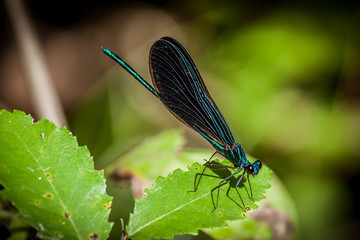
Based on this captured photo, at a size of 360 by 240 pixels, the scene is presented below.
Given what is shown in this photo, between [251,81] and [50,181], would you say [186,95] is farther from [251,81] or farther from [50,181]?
[251,81]

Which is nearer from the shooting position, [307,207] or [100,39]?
[307,207]

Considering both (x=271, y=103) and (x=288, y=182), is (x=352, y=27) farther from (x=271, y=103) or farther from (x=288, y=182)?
(x=288, y=182)

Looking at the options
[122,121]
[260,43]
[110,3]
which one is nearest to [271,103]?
[260,43]

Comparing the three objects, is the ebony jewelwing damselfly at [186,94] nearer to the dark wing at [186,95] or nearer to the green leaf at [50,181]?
the dark wing at [186,95]

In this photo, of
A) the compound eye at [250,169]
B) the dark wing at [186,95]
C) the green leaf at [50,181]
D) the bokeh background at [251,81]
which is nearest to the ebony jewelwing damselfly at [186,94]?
the dark wing at [186,95]

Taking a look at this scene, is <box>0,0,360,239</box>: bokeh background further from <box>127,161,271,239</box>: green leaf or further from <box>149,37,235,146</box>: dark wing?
<box>127,161,271,239</box>: green leaf
